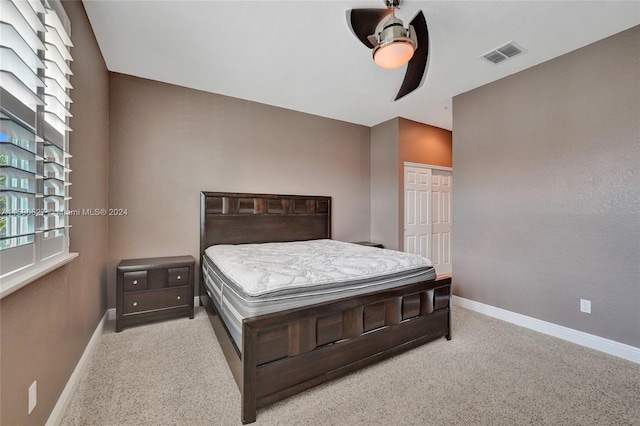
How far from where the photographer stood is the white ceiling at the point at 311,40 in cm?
214

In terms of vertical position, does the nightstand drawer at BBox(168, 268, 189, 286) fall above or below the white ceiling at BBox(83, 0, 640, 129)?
below

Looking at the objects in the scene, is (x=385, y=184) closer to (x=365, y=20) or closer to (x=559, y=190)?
(x=559, y=190)

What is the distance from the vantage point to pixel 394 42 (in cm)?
191

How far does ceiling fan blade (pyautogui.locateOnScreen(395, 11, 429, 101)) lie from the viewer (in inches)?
81.1

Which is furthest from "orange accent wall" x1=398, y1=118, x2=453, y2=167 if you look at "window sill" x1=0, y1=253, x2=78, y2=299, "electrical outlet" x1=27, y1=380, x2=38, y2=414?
"electrical outlet" x1=27, y1=380, x2=38, y2=414

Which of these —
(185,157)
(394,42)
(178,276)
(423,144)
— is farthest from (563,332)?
(185,157)

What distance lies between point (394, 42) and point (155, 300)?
10.8 feet

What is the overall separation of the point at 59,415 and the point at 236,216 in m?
2.49

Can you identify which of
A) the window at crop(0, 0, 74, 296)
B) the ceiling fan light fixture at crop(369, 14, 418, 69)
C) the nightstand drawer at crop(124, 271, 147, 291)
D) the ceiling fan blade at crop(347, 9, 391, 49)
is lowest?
the nightstand drawer at crop(124, 271, 147, 291)

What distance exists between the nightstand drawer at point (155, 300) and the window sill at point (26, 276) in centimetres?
147

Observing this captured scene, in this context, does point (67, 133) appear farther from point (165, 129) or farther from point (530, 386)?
point (530, 386)

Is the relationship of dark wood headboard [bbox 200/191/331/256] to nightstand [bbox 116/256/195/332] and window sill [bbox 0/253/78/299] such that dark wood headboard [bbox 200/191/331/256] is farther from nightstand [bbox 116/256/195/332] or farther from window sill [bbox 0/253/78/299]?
window sill [bbox 0/253/78/299]

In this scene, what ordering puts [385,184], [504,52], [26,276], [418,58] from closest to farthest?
[26,276] < [418,58] < [504,52] < [385,184]

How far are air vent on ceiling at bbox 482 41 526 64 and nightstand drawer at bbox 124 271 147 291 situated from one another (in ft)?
13.7
